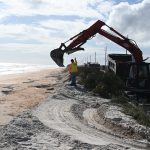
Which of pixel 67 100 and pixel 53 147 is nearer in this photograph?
pixel 53 147

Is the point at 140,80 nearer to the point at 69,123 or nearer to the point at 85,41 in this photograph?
the point at 85,41

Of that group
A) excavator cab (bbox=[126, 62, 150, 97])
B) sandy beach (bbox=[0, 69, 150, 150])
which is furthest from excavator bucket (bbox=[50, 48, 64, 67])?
sandy beach (bbox=[0, 69, 150, 150])

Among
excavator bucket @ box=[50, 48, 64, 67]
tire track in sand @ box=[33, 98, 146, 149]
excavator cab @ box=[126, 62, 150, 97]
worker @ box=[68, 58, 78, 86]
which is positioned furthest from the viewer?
worker @ box=[68, 58, 78, 86]

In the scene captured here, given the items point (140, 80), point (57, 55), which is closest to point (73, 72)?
point (57, 55)

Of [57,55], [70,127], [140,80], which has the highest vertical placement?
[57,55]

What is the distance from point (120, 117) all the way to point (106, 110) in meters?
2.23

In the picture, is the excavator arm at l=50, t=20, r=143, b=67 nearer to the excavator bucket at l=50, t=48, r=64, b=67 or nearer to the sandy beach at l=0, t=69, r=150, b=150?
the excavator bucket at l=50, t=48, r=64, b=67

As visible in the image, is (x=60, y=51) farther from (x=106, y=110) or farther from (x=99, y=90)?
(x=106, y=110)

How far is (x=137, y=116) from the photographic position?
16219 mm

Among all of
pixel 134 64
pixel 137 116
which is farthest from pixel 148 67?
pixel 137 116

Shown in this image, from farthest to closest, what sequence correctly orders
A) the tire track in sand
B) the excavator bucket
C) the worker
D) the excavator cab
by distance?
the worker → the excavator bucket → the excavator cab → the tire track in sand

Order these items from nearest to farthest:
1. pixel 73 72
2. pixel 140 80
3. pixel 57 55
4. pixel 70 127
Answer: pixel 70 127 → pixel 140 80 → pixel 57 55 → pixel 73 72

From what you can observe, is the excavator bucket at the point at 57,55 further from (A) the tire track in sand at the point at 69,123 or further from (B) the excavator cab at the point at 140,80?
(A) the tire track in sand at the point at 69,123

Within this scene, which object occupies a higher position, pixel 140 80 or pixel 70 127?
pixel 140 80
